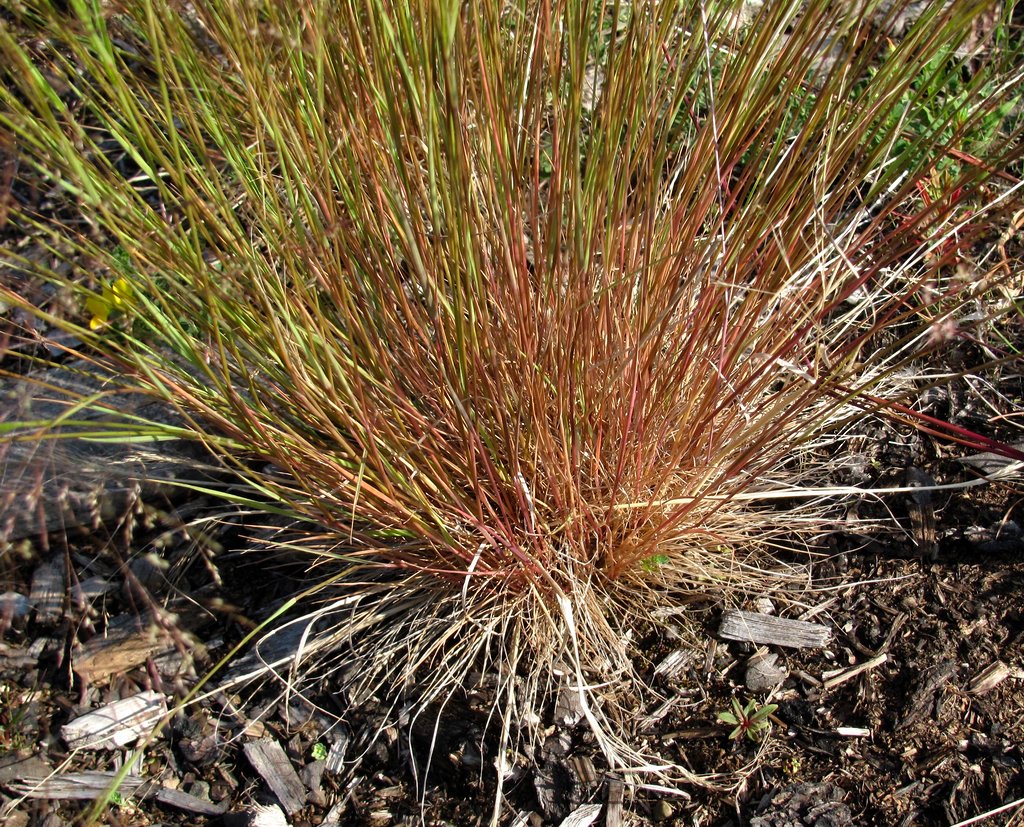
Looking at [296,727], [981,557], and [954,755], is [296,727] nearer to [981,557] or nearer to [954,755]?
[954,755]

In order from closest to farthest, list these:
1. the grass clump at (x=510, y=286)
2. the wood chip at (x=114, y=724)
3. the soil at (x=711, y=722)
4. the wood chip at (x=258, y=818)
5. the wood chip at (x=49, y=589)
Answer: the grass clump at (x=510, y=286), the soil at (x=711, y=722), the wood chip at (x=258, y=818), the wood chip at (x=114, y=724), the wood chip at (x=49, y=589)

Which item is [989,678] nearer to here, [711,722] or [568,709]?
[711,722]

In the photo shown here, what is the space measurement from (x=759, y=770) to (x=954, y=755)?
28cm

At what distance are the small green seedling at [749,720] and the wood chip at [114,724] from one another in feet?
3.24

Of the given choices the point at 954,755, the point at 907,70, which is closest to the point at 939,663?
the point at 954,755

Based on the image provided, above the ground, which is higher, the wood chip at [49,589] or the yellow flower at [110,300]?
the yellow flower at [110,300]

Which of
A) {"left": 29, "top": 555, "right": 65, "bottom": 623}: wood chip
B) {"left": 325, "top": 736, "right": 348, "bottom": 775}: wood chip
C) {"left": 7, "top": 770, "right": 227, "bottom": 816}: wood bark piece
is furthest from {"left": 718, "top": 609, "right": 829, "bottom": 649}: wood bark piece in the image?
{"left": 29, "top": 555, "right": 65, "bottom": 623}: wood chip

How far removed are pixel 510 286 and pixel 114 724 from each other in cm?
108

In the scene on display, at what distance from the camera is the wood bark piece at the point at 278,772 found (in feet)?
4.61

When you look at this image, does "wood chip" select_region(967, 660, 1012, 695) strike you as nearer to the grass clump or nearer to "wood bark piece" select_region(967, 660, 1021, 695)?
"wood bark piece" select_region(967, 660, 1021, 695)

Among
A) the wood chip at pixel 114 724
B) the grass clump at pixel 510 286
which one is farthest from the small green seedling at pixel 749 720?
the wood chip at pixel 114 724

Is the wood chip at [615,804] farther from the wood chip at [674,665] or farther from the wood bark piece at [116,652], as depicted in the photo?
the wood bark piece at [116,652]

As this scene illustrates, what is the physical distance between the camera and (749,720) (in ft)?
4.42

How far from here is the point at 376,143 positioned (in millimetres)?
1154
